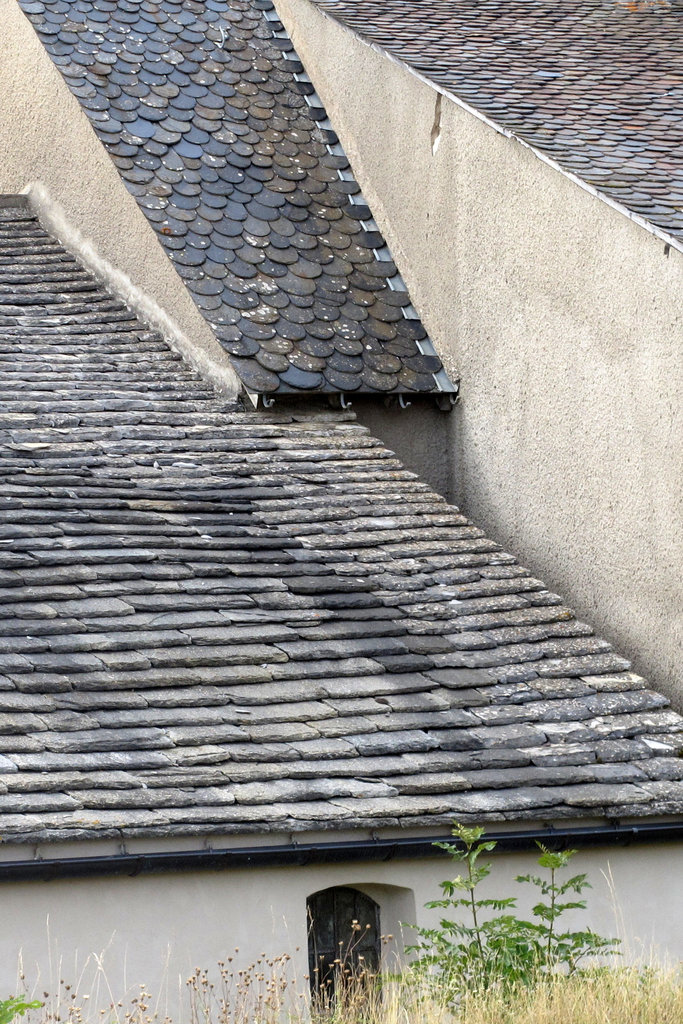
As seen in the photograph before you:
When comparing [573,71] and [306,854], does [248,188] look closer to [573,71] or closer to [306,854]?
[573,71]

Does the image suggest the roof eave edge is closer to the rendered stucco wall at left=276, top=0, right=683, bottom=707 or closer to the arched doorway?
the rendered stucco wall at left=276, top=0, right=683, bottom=707

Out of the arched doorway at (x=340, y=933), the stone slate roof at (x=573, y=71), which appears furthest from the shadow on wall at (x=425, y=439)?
the arched doorway at (x=340, y=933)

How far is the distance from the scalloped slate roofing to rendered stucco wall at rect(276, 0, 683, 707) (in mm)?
519

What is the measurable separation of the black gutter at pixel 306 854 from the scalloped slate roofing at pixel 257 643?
116 mm

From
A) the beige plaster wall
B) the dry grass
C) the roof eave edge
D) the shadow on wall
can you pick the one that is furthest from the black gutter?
the beige plaster wall

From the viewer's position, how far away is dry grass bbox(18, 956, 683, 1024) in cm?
582

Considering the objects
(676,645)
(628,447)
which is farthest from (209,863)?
(628,447)

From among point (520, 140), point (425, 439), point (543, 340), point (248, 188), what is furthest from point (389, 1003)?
point (248, 188)

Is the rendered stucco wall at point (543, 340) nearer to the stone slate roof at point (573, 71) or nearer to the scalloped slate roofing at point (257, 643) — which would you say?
the stone slate roof at point (573, 71)

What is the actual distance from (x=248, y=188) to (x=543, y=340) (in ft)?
10.5

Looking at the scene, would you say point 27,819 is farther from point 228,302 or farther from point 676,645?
point 228,302

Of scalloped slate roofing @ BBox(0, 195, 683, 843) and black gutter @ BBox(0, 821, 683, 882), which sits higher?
scalloped slate roofing @ BBox(0, 195, 683, 843)

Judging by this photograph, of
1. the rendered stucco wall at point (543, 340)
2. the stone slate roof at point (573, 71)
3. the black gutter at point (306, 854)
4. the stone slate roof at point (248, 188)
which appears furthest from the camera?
the stone slate roof at point (248, 188)

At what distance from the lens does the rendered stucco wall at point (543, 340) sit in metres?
8.83
